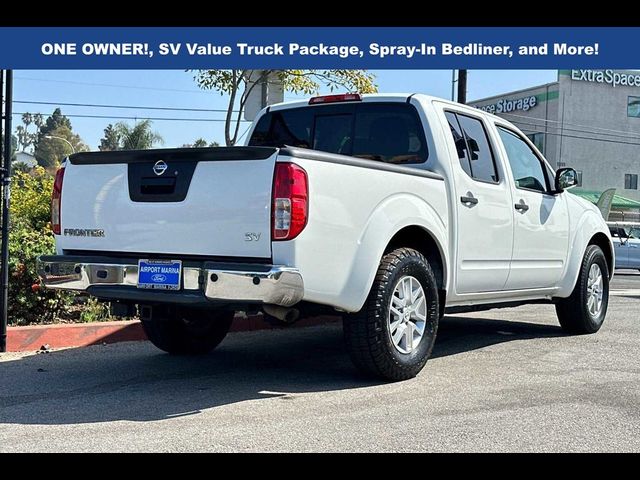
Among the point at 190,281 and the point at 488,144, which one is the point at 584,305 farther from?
the point at 190,281

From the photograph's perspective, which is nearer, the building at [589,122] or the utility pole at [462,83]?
the utility pole at [462,83]

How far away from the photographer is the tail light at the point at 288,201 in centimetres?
464

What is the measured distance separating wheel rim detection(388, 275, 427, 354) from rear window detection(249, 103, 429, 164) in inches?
42.6

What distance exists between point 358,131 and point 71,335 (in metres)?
3.06

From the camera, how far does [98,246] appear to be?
5.29 meters

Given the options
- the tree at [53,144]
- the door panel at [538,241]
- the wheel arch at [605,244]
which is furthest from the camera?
the tree at [53,144]

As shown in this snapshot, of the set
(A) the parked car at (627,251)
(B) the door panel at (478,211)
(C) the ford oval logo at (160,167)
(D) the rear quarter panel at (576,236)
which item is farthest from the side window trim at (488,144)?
(A) the parked car at (627,251)

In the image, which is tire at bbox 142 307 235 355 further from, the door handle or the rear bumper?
the door handle

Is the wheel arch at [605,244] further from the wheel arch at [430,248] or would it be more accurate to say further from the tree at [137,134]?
the tree at [137,134]

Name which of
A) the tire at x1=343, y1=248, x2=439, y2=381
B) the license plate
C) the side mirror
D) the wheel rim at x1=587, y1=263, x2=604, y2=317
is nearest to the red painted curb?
the license plate

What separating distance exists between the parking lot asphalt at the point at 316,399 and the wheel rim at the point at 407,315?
0.28 meters

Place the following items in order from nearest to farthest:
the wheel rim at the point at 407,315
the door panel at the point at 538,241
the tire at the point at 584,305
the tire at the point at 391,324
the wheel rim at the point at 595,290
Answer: the tire at the point at 391,324, the wheel rim at the point at 407,315, the door panel at the point at 538,241, the tire at the point at 584,305, the wheel rim at the point at 595,290

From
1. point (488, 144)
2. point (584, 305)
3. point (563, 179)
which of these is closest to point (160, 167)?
point (488, 144)
